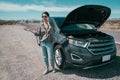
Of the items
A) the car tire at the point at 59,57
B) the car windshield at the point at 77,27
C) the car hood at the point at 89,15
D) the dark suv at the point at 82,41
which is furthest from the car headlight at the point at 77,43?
the car windshield at the point at 77,27

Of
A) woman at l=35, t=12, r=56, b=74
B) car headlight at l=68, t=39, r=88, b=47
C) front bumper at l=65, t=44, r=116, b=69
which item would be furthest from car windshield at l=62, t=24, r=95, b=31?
front bumper at l=65, t=44, r=116, b=69

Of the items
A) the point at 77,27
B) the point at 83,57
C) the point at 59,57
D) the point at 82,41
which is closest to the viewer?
the point at 83,57

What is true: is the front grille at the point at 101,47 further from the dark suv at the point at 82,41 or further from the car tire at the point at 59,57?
the car tire at the point at 59,57

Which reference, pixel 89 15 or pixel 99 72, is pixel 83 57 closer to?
pixel 99 72

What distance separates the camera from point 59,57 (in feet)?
20.2

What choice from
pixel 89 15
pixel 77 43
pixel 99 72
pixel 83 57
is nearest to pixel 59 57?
pixel 77 43

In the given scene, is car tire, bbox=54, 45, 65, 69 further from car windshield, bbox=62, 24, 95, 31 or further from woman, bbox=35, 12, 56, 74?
car windshield, bbox=62, 24, 95, 31

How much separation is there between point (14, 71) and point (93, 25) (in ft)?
11.8

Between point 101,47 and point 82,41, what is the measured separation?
24.1 inches

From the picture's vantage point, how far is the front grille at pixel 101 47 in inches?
210

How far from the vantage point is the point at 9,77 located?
5727mm

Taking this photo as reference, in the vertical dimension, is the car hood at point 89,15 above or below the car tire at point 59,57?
above

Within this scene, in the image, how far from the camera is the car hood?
6.06 meters

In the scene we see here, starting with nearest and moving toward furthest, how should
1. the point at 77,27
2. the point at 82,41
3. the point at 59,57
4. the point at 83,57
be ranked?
the point at 83,57
the point at 82,41
the point at 59,57
the point at 77,27
